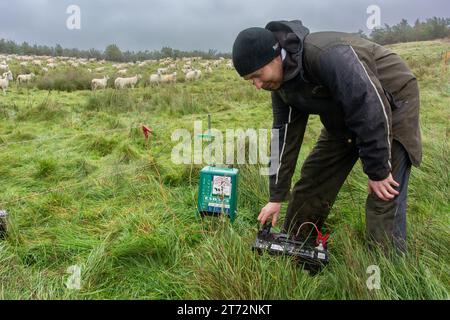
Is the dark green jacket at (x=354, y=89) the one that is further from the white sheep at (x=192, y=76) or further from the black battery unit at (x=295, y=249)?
the white sheep at (x=192, y=76)

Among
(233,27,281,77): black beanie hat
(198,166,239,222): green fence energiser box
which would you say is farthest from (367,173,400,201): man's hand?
(198,166,239,222): green fence energiser box

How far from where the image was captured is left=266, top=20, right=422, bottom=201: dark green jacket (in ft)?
5.84

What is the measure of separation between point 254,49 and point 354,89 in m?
0.50

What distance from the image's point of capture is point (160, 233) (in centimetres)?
289

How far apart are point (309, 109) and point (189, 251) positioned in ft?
4.09

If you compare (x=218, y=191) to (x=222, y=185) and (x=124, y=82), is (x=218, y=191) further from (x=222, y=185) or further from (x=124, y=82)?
(x=124, y=82)

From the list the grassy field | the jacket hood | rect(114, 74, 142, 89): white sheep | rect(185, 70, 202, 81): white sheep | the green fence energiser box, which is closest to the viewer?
the jacket hood

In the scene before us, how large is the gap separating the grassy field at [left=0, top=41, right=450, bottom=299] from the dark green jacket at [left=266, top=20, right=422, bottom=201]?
0.60 m

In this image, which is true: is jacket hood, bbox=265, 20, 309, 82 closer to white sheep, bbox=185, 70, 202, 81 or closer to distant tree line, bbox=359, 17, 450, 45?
white sheep, bbox=185, 70, 202, 81

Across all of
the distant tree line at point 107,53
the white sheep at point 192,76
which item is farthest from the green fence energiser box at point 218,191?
the distant tree line at point 107,53

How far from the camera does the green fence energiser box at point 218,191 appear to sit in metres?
3.07

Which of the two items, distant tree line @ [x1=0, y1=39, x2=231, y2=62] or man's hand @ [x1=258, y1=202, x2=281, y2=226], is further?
distant tree line @ [x1=0, y1=39, x2=231, y2=62]

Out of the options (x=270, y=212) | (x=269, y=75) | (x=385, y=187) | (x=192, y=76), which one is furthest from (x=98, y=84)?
(x=385, y=187)
